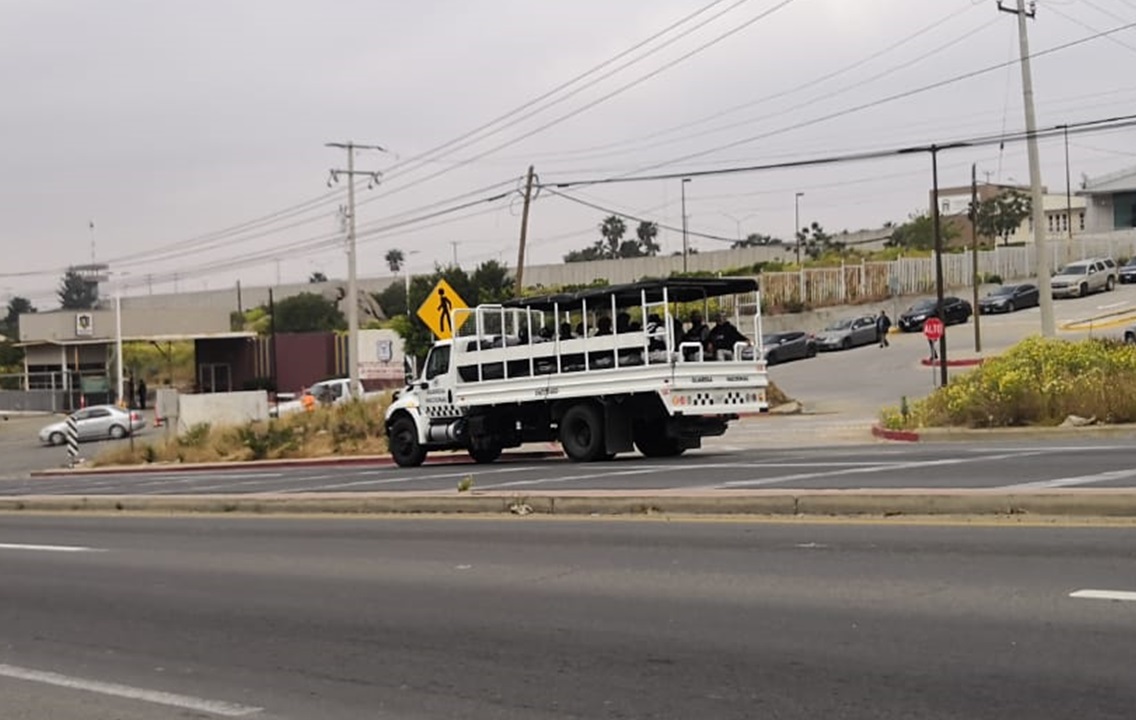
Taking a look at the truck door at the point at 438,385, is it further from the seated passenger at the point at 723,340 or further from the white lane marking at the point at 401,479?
the seated passenger at the point at 723,340

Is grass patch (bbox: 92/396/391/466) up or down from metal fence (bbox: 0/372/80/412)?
down

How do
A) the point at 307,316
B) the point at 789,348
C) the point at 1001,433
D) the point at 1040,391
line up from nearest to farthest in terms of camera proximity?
the point at 1001,433
the point at 1040,391
the point at 789,348
the point at 307,316

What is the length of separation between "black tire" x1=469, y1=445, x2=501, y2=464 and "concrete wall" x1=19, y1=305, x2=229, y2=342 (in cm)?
5786

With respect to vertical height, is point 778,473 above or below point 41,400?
below

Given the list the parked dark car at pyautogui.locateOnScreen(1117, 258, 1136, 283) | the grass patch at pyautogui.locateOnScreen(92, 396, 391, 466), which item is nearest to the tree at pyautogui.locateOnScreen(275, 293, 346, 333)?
the parked dark car at pyautogui.locateOnScreen(1117, 258, 1136, 283)

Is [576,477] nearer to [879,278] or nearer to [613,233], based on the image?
[879,278]

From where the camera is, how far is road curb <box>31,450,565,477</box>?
28.7 meters

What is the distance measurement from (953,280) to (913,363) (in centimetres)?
2492

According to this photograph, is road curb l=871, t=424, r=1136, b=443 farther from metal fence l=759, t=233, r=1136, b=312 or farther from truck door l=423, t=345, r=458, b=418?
metal fence l=759, t=233, r=1136, b=312

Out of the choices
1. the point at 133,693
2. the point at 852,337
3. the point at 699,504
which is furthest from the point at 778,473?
the point at 852,337

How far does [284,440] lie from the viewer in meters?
37.0

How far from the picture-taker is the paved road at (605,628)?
21.9 ft

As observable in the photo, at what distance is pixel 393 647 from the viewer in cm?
839

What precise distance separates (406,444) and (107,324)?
189ft
